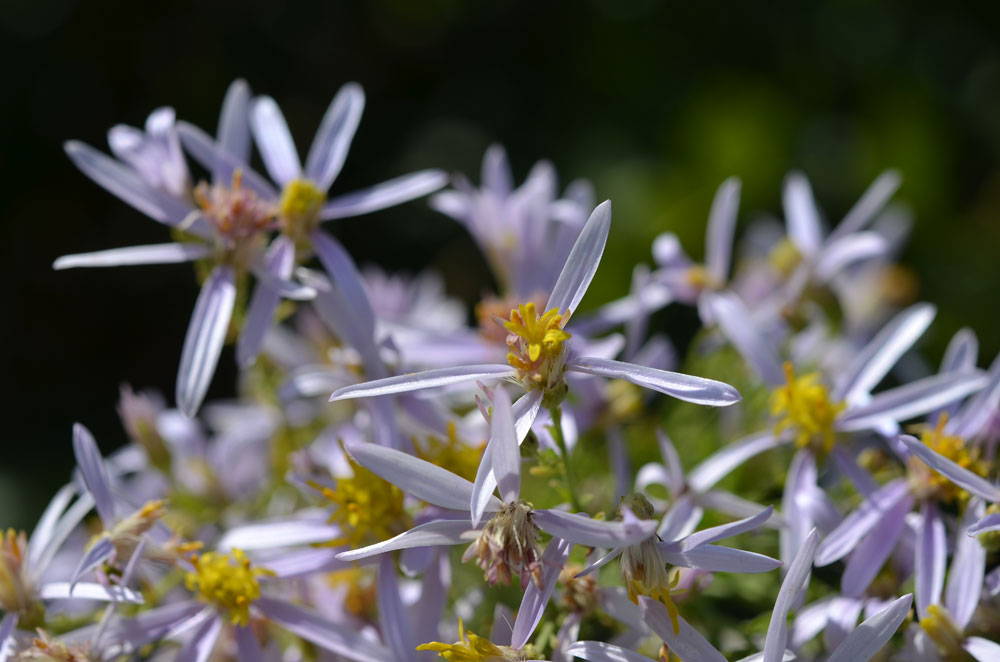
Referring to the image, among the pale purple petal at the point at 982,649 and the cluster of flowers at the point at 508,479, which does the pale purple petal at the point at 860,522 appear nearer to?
the cluster of flowers at the point at 508,479

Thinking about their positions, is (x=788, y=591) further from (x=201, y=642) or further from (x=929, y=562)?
(x=201, y=642)

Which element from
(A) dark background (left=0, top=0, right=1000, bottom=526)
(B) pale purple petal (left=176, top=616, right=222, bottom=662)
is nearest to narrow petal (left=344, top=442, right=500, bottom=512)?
(B) pale purple petal (left=176, top=616, right=222, bottom=662)

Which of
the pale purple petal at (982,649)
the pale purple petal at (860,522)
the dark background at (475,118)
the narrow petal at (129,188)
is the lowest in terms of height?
the pale purple petal at (982,649)

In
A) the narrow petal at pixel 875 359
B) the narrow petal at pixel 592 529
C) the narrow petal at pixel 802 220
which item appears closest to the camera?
the narrow petal at pixel 592 529

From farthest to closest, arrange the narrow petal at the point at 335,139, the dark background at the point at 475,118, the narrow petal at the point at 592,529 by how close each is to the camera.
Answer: the dark background at the point at 475,118, the narrow petal at the point at 335,139, the narrow petal at the point at 592,529

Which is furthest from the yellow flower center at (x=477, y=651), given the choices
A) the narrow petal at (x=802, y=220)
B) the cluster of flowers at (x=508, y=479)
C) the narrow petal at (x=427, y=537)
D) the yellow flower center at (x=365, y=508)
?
the narrow petal at (x=802, y=220)

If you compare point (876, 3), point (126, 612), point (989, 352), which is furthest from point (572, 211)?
point (876, 3)
